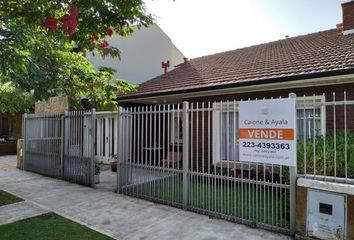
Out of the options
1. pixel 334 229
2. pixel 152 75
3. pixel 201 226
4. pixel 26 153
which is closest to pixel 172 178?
pixel 201 226

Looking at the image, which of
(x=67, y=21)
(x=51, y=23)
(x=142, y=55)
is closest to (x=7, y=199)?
(x=51, y=23)

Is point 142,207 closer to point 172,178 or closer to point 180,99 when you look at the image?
point 172,178

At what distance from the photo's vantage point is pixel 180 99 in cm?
1177

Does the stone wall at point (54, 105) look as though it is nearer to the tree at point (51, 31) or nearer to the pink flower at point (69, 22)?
the tree at point (51, 31)

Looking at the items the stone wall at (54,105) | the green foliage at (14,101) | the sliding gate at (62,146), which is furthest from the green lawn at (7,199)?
the green foliage at (14,101)

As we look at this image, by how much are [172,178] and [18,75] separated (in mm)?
3901

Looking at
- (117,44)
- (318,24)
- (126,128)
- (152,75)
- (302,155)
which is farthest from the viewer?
(152,75)

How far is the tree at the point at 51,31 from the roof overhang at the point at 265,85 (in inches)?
162

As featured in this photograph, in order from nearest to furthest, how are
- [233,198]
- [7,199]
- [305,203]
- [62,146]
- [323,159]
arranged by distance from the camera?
[305,203], [323,159], [233,198], [7,199], [62,146]

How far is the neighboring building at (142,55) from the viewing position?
1761 cm

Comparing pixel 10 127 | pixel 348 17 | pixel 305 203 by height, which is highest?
pixel 348 17

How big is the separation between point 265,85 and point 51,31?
604 centimetres

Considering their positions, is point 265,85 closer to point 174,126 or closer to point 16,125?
point 174,126

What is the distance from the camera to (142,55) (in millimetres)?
19000
